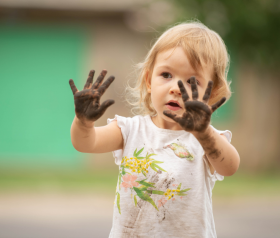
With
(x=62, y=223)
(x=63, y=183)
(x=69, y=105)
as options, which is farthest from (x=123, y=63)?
(x=62, y=223)

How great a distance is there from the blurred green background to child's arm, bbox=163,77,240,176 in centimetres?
582

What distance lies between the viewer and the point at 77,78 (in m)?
7.98

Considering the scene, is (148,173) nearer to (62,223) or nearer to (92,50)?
(62,223)

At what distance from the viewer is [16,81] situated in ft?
26.2

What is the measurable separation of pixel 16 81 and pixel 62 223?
4307mm

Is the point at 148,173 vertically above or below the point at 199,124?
below

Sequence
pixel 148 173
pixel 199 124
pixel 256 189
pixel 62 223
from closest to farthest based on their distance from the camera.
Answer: pixel 199 124 < pixel 148 173 < pixel 62 223 < pixel 256 189

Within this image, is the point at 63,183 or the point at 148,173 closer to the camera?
the point at 148,173

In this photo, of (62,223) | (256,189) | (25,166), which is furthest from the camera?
(25,166)

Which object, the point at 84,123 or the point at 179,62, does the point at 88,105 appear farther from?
the point at 179,62

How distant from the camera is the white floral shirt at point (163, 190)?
6.24ft

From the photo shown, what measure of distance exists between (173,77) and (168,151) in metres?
0.38

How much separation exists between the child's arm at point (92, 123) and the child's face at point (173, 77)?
0.28 m

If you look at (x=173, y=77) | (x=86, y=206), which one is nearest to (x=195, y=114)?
(x=173, y=77)
